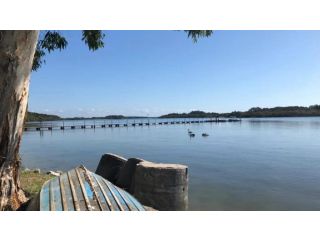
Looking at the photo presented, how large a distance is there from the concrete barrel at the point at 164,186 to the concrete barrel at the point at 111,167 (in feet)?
7.92

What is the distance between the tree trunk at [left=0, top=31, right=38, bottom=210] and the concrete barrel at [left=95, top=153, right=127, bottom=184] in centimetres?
421

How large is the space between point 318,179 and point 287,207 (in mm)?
5109

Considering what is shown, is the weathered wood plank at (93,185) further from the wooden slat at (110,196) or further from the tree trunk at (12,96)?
the tree trunk at (12,96)

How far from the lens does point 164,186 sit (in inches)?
269

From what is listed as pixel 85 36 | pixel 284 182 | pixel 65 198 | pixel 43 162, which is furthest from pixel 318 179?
pixel 43 162

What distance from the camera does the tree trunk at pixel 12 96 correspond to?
4.59 m

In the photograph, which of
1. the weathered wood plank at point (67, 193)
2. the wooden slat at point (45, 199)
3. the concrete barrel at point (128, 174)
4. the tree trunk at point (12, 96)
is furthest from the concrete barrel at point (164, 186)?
the tree trunk at point (12, 96)

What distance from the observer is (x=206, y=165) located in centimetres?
1803

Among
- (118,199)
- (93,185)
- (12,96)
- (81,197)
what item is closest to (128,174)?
(93,185)

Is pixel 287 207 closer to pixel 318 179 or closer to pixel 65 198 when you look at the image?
pixel 318 179

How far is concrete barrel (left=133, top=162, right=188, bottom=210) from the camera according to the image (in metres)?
6.77

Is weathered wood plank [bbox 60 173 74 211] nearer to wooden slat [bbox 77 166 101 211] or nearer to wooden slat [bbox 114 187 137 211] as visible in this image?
wooden slat [bbox 77 166 101 211]

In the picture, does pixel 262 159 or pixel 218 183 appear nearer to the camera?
pixel 218 183

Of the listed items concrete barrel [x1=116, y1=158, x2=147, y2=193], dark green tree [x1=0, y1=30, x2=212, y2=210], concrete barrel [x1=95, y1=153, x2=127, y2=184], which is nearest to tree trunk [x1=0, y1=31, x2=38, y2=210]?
dark green tree [x1=0, y1=30, x2=212, y2=210]
